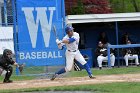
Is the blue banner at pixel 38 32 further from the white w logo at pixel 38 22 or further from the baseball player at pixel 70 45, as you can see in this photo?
the baseball player at pixel 70 45

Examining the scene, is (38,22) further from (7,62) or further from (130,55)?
(130,55)

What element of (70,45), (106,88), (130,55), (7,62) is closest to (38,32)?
(70,45)

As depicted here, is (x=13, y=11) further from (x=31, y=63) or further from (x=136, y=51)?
(x=136, y=51)

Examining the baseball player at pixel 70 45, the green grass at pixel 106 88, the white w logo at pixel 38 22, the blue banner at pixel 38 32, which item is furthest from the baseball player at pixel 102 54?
the green grass at pixel 106 88

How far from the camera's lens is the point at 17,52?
17344 mm

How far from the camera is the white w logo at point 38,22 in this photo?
17.3m

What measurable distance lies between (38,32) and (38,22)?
37 centimetres

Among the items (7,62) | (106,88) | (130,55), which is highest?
(7,62)

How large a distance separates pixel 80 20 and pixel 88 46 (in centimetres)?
293

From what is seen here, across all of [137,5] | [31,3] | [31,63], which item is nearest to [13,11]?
[31,3]

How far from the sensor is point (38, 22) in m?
17.4

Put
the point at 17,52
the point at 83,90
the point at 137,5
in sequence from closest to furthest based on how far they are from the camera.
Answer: the point at 83,90
the point at 17,52
the point at 137,5

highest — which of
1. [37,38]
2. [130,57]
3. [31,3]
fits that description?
[31,3]

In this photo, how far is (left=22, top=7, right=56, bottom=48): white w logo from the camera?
17.3 m
